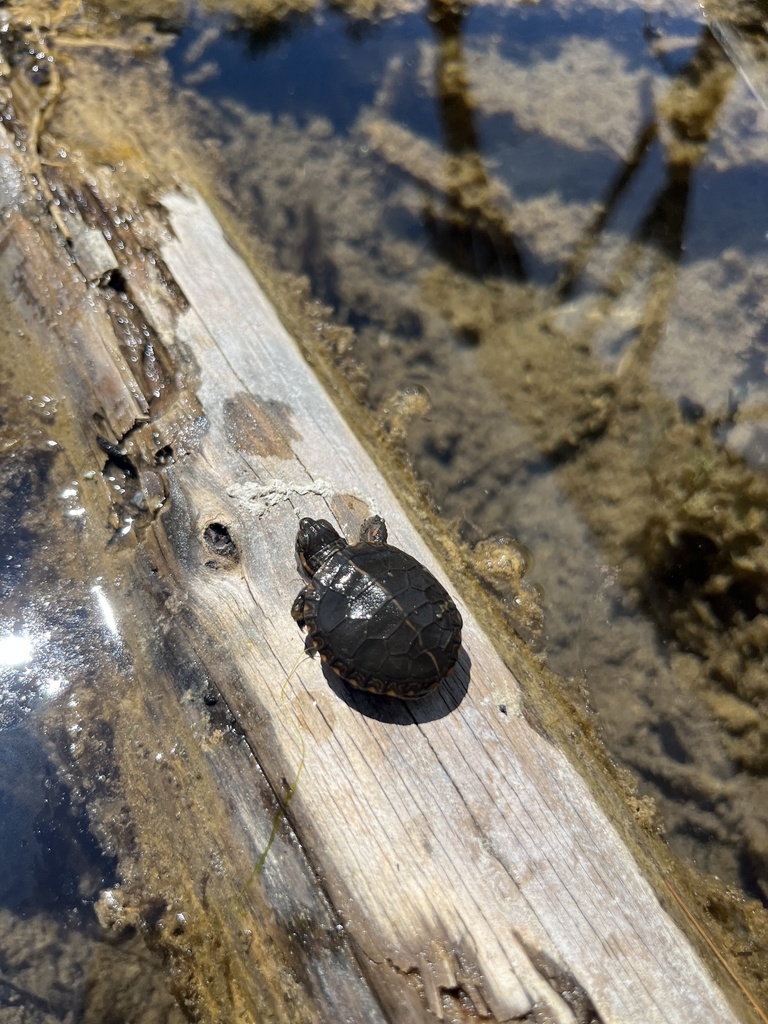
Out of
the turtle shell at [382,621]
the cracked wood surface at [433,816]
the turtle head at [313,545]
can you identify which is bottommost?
the cracked wood surface at [433,816]

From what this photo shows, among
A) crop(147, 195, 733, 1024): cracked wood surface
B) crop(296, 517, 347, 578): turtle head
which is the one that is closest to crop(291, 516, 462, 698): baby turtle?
crop(296, 517, 347, 578): turtle head

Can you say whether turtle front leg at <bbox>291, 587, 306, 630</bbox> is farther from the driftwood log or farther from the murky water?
the murky water

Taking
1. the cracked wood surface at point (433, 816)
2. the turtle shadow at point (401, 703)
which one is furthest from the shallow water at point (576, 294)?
the turtle shadow at point (401, 703)

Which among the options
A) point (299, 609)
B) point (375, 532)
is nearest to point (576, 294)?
point (375, 532)

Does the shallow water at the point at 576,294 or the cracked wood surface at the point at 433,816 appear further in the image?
the shallow water at the point at 576,294

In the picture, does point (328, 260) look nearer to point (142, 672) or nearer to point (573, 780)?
point (142, 672)

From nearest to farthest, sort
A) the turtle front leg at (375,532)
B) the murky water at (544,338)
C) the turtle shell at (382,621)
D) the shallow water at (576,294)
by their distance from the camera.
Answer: the turtle shell at (382,621) < the turtle front leg at (375,532) < the murky water at (544,338) < the shallow water at (576,294)

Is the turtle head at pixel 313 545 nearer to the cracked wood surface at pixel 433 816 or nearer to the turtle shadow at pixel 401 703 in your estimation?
the cracked wood surface at pixel 433 816
